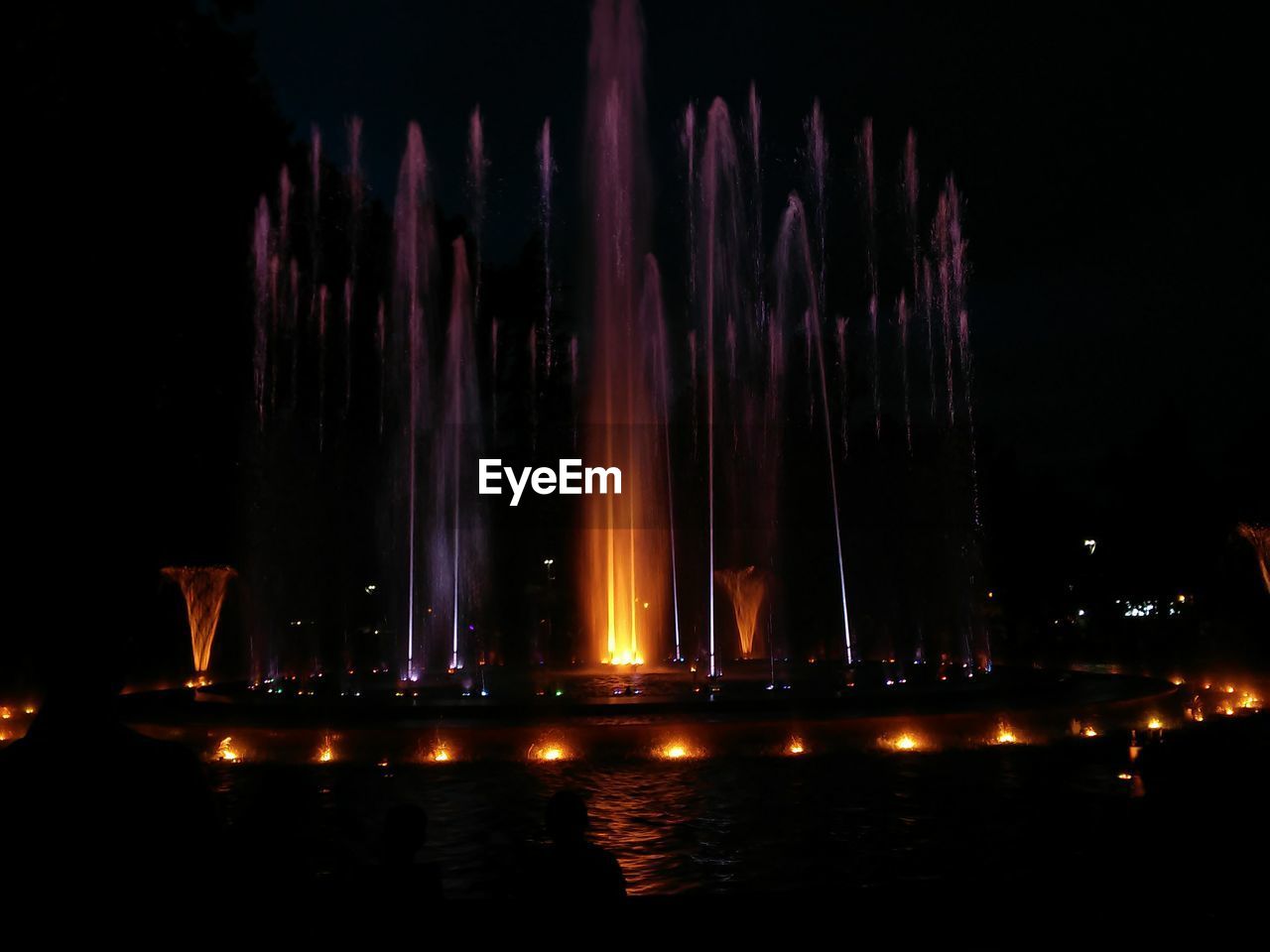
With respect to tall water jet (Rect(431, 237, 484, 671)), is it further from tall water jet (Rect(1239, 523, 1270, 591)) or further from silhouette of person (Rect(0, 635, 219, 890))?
silhouette of person (Rect(0, 635, 219, 890))

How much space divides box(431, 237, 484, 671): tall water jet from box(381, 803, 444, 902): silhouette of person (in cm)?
2779

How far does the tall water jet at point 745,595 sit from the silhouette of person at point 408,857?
2736cm

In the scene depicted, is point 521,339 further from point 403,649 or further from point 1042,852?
point 1042,852

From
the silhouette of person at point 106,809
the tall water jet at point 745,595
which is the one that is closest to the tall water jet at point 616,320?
the tall water jet at point 745,595

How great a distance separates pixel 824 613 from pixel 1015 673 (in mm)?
14818

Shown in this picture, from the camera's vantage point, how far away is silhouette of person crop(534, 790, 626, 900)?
385 centimetres

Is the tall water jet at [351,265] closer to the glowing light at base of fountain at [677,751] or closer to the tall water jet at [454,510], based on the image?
the tall water jet at [454,510]

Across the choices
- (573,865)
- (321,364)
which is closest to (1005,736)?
(573,865)

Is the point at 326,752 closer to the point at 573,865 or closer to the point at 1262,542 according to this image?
the point at 573,865

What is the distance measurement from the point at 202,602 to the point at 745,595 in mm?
14754

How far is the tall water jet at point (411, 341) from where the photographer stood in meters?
33.2

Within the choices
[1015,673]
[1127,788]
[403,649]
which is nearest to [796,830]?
[1127,788]

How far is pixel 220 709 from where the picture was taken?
13250 millimetres

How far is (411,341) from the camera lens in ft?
115
